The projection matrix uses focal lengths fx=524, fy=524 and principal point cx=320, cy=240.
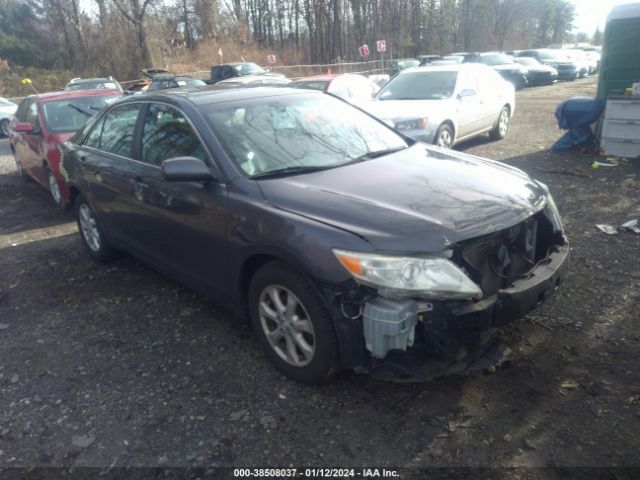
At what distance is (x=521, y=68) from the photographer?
972 inches

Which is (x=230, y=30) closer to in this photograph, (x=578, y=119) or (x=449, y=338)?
(x=578, y=119)

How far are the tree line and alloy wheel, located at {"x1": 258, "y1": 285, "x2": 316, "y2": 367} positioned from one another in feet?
97.5

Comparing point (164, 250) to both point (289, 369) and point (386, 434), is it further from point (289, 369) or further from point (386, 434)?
point (386, 434)

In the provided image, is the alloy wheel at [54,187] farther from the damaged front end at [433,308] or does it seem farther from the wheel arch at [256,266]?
the damaged front end at [433,308]

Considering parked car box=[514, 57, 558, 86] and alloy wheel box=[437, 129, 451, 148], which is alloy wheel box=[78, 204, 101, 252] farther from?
parked car box=[514, 57, 558, 86]

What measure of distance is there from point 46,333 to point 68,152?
7.58ft

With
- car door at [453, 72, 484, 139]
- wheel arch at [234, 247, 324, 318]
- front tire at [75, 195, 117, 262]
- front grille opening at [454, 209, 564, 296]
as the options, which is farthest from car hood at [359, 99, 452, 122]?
wheel arch at [234, 247, 324, 318]

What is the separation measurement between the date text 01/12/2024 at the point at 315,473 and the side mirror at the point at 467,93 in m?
7.74

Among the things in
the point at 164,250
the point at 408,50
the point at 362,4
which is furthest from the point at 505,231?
the point at 408,50

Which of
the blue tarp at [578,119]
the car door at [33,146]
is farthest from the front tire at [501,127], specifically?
the car door at [33,146]

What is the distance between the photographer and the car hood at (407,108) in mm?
8406

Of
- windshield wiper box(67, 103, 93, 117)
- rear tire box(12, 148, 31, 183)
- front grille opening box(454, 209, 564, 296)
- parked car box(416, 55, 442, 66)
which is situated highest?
parked car box(416, 55, 442, 66)

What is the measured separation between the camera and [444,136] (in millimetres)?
8805

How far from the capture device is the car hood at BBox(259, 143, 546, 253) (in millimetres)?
2781
